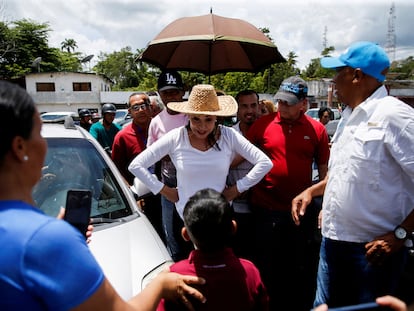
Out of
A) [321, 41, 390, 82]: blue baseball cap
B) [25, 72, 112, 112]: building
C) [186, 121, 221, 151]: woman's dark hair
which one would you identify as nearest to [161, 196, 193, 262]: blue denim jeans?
[186, 121, 221, 151]: woman's dark hair

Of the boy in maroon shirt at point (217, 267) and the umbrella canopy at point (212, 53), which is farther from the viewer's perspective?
the umbrella canopy at point (212, 53)

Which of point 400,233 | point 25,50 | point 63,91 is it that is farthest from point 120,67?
point 400,233

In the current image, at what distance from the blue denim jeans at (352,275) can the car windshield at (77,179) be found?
1347 mm

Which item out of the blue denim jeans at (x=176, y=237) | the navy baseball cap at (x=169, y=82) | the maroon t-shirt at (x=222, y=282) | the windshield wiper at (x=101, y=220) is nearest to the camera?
the maroon t-shirt at (x=222, y=282)

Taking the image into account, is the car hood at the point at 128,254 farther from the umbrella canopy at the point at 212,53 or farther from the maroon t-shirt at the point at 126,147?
the umbrella canopy at the point at 212,53

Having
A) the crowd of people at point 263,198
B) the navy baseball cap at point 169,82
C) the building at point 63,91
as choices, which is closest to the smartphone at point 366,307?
the crowd of people at point 263,198

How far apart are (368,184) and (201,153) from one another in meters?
1.06

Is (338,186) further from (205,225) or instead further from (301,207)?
(205,225)

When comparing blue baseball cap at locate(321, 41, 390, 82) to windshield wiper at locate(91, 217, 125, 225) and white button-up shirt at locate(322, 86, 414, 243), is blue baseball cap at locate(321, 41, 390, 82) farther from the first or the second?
windshield wiper at locate(91, 217, 125, 225)

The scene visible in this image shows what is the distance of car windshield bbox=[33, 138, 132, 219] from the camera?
2503 millimetres

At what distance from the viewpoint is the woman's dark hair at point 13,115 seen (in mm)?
922

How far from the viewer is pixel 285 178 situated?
2828 millimetres

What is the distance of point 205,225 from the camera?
59.0 inches

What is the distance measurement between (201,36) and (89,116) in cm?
505
